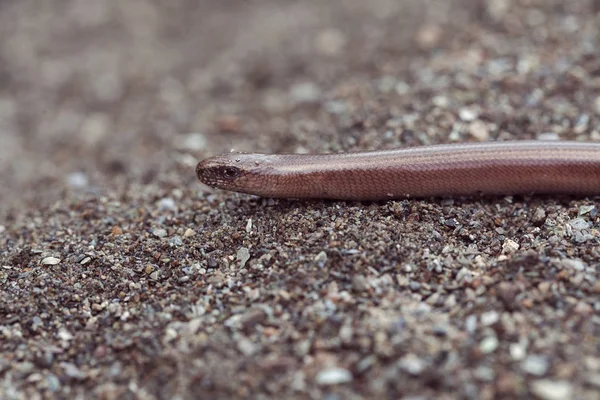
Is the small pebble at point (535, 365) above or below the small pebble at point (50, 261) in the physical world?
below

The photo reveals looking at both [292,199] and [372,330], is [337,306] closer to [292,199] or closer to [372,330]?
[372,330]

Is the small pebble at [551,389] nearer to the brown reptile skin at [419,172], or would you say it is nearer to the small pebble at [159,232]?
the brown reptile skin at [419,172]

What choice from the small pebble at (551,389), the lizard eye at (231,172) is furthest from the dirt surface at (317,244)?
the lizard eye at (231,172)

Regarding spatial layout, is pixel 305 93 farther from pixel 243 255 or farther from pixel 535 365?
pixel 535 365

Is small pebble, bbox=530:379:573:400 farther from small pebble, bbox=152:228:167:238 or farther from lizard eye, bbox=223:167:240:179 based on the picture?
small pebble, bbox=152:228:167:238

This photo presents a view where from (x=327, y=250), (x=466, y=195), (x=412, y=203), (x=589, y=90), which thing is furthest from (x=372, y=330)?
(x=589, y=90)

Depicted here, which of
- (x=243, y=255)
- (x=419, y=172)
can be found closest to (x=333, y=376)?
(x=243, y=255)

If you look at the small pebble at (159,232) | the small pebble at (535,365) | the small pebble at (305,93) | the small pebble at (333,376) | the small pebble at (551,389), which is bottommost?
the small pebble at (551,389)
